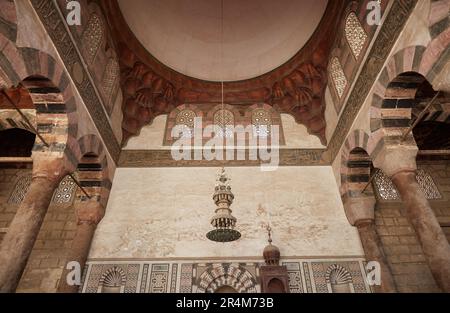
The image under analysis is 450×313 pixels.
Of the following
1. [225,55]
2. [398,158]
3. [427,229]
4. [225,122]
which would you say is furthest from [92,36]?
[427,229]

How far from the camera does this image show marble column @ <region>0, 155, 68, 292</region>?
389 cm

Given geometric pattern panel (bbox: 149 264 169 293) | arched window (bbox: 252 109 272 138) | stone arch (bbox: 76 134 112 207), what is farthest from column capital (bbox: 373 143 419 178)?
stone arch (bbox: 76 134 112 207)

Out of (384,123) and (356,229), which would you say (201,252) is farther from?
(384,123)

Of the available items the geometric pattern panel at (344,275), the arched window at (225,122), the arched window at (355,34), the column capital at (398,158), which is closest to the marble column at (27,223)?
the arched window at (225,122)

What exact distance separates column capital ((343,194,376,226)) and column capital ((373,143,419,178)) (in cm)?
163

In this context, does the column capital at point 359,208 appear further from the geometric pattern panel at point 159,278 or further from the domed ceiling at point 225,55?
the geometric pattern panel at point 159,278

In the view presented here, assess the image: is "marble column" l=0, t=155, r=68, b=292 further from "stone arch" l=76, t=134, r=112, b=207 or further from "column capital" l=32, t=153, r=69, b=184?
"stone arch" l=76, t=134, r=112, b=207

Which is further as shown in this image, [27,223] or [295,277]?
[295,277]

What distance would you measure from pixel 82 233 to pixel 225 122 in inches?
169

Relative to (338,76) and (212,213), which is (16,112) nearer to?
(212,213)

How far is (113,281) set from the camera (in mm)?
5832

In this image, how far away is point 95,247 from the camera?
6102 millimetres

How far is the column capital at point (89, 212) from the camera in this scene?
6211 mm
